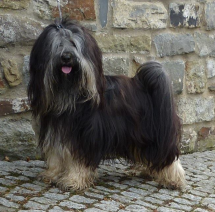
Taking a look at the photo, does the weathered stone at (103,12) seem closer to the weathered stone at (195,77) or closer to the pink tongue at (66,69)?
the weathered stone at (195,77)

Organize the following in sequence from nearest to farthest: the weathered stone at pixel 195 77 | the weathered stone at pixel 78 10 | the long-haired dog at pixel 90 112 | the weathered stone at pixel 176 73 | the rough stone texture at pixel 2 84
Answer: the long-haired dog at pixel 90 112
the rough stone texture at pixel 2 84
the weathered stone at pixel 78 10
the weathered stone at pixel 176 73
the weathered stone at pixel 195 77

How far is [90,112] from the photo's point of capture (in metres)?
4.08

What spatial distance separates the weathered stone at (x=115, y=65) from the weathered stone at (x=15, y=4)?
1077 millimetres

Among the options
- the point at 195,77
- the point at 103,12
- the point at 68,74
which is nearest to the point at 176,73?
the point at 195,77

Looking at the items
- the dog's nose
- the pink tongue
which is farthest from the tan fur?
the dog's nose

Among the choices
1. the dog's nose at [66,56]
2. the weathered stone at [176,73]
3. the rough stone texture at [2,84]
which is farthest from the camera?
the weathered stone at [176,73]

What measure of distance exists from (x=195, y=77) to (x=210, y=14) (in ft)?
2.80

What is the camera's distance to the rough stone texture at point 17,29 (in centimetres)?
479

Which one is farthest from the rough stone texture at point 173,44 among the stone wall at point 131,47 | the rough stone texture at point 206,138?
the rough stone texture at point 206,138

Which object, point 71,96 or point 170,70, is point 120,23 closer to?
point 170,70

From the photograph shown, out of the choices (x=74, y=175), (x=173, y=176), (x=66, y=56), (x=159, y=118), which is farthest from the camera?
(x=173, y=176)

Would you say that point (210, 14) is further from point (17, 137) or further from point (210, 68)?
point (17, 137)

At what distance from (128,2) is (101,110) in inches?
69.8

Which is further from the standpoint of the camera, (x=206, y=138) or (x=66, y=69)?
(x=206, y=138)
